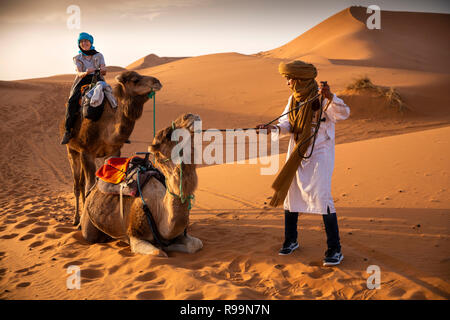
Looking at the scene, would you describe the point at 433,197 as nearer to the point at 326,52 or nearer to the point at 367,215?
the point at 367,215

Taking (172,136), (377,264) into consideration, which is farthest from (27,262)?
(377,264)

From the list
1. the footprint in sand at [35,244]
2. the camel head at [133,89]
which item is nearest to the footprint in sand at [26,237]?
the footprint in sand at [35,244]

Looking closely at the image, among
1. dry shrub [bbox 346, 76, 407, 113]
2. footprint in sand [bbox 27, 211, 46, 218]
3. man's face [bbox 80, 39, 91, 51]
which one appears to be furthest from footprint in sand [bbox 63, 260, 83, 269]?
dry shrub [bbox 346, 76, 407, 113]

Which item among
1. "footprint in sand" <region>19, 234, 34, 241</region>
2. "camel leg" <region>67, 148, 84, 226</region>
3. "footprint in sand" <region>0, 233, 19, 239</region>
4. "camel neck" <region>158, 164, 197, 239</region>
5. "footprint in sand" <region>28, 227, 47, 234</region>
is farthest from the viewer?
"camel leg" <region>67, 148, 84, 226</region>

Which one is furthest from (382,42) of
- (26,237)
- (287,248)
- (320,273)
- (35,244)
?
(35,244)

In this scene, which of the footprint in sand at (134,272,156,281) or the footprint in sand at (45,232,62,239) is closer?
the footprint in sand at (134,272,156,281)

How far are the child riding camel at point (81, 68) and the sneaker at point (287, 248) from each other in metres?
3.76

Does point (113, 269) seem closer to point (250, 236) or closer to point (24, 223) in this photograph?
point (250, 236)

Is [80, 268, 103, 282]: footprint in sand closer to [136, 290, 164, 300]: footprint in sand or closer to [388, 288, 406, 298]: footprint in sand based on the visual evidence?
[136, 290, 164, 300]: footprint in sand

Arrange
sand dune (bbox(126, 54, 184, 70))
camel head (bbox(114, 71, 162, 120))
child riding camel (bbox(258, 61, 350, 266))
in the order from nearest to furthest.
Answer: child riding camel (bbox(258, 61, 350, 266))
camel head (bbox(114, 71, 162, 120))
sand dune (bbox(126, 54, 184, 70))

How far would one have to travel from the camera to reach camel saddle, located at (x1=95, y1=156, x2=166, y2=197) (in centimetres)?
441

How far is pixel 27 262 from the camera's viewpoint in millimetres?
4438

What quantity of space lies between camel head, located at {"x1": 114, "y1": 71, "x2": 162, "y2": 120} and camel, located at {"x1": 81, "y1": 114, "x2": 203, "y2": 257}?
116cm

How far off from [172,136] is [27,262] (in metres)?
2.58
